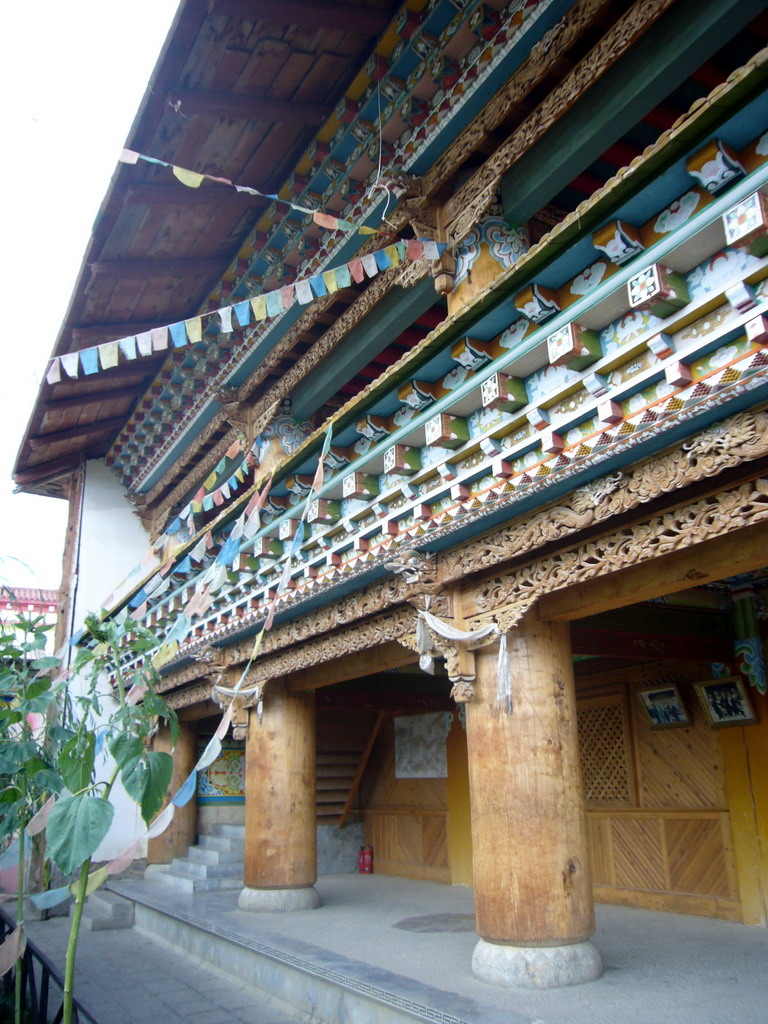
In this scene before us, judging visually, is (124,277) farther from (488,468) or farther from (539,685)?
(539,685)

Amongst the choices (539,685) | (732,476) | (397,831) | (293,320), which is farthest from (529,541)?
(397,831)

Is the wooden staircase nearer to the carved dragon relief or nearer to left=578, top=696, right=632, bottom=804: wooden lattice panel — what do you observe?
left=578, top=696, right=632, bottom=804: wooden lattice panel

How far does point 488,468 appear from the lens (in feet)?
17.0

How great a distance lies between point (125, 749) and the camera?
12.7ft

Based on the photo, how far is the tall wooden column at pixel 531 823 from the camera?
15.8ft

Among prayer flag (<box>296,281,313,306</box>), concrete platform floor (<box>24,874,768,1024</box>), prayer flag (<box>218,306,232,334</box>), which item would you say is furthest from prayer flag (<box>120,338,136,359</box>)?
concrete platform floor (<box>24,874,768,1024</box>)

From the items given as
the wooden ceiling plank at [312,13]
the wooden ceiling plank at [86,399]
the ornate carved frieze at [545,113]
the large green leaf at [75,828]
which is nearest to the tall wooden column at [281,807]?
the large green leaf at [75,828]

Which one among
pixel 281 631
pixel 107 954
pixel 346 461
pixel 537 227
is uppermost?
pixel 537 227

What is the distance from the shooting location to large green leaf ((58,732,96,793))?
12.9 ft

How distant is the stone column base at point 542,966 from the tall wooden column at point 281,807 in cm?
379

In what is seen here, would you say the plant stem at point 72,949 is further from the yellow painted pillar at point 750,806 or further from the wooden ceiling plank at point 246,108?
the yellow painted pillar at point 750,806

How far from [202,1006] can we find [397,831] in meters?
5.69

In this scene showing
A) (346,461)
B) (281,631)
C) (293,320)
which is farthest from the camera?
(293,320)

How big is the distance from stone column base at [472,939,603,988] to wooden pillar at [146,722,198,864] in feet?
25.7
